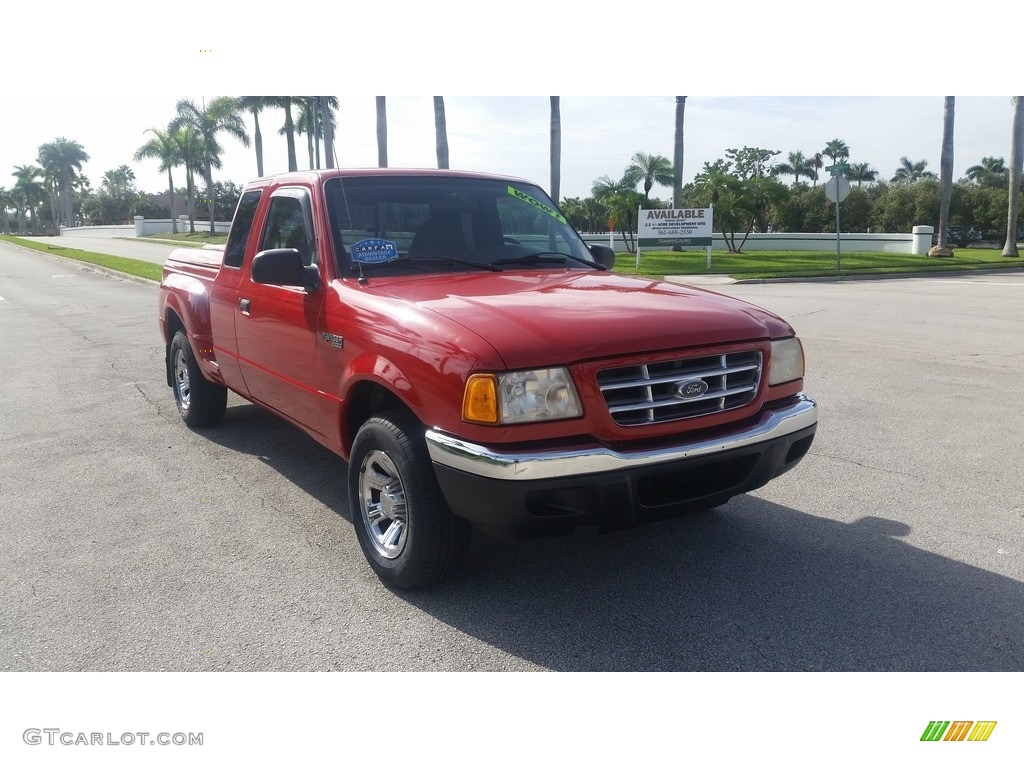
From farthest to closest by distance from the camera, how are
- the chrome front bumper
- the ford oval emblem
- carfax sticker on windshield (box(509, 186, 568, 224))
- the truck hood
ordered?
carfax sticker on windshield (box(509, 186, 568, 224)), the ford oval emblem, the truck hood, the chrome front bumper

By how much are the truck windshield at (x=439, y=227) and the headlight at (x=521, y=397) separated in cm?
134

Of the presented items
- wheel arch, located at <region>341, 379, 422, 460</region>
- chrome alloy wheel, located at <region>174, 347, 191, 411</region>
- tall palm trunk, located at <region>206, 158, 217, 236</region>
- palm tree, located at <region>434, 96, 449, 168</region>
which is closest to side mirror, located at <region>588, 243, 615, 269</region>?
wheel arch, located at <region>341, 379, 422, 460</region>

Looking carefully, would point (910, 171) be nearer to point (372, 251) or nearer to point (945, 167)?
point (945, 167)

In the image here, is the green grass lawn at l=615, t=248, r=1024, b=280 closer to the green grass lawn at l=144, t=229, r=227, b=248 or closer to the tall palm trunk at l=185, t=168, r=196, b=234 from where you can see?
the green grass lawn at l=144, t=229, r=227, b=248

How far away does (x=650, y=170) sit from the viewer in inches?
1645

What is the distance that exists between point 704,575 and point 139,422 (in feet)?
16.1

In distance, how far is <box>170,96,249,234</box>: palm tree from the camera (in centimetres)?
5156

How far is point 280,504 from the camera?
4855 mm

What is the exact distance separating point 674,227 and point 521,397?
2359cm

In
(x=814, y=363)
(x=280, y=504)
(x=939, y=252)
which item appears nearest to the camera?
(x=280, y=504)

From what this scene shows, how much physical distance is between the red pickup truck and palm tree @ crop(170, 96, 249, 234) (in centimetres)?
4830

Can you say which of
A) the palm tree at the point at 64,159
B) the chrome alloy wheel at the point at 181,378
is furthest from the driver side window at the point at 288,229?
the palm tree at the point at 64,159
